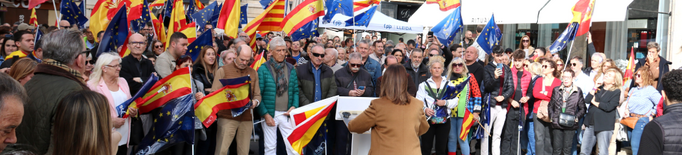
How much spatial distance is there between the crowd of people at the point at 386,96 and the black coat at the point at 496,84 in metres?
0.02

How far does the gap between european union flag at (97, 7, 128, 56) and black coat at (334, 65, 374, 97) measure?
3.05 m

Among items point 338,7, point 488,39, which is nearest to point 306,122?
point 488,39

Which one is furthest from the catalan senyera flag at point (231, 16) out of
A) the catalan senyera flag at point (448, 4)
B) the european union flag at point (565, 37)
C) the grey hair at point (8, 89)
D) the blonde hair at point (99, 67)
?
the grey hair at point (8, 89)

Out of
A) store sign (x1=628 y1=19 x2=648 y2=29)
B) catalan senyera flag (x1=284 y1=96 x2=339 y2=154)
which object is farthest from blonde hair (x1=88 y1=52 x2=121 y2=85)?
store sign (x1=628 y1=19 x2=648 y2=29)

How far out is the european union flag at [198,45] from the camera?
23.6ft

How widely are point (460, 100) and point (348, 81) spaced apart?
1.56m

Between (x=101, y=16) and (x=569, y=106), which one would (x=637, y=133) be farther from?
(x=101, y=16)

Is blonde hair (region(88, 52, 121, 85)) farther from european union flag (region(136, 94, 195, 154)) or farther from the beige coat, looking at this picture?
the beige coat

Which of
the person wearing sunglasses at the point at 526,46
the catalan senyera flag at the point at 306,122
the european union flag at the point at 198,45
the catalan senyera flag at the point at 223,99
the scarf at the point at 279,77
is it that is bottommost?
the catalan senyera flag at the point at 306,122

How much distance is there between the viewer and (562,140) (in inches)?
303

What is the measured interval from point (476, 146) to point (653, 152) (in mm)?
5932

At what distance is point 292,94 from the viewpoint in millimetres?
6625

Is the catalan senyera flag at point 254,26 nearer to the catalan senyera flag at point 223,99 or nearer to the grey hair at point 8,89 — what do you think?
the catalan senyera flag at point 223,99

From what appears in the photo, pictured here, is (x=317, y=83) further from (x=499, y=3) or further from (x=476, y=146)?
(x=499, y=3)
